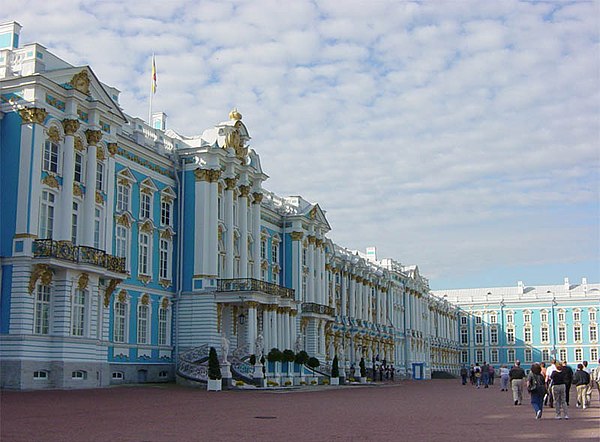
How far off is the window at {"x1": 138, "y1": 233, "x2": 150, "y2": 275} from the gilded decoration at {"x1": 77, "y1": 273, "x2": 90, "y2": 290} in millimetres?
8279

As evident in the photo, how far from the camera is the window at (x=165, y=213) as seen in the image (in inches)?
1843

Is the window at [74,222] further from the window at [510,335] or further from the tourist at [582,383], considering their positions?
the window at [510,335]

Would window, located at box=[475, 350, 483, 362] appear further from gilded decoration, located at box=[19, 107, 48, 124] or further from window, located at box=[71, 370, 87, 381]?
gilded decoration, located at box=[19, 107, 48, 124]

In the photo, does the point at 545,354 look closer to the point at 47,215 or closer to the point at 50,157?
the point at 47,215

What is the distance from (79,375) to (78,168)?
9.40 metres

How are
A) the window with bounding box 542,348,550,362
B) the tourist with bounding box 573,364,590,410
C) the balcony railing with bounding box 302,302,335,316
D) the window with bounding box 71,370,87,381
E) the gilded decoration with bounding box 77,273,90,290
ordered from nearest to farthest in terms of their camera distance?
the tourist with bounding box 573,364,590,410 < the window with bounding box 71,370,87,381 < the gilded decoration with bounding box 77,273,90,290 < the balcony railing with bounding box 302,302,335,316 < the window with bounding box 542,348,550,362

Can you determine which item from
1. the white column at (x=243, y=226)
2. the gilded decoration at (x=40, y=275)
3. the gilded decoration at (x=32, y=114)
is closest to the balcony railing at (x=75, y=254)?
the gilded decoration at (x=40, y=275)

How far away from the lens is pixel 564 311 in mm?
123062

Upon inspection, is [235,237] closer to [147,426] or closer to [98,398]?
[98,398]

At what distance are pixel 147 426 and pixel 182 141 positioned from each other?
33.6m

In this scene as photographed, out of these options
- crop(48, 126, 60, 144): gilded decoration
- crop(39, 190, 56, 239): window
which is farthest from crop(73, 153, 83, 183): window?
crop(39, 190, 56, 239): window

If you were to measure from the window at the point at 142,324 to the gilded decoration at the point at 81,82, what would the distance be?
1281 cm

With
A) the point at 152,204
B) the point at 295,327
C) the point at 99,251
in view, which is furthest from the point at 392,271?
the point at 99,251

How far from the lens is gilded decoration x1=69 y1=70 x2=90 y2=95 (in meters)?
36.5
